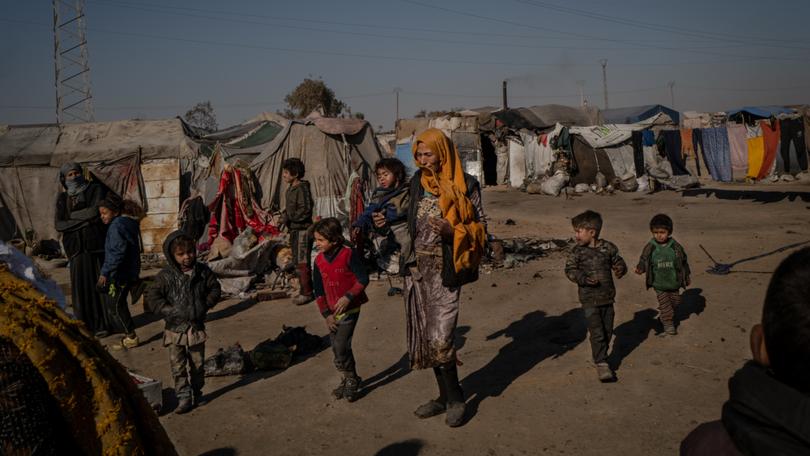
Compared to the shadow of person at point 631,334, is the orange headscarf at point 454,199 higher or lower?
higher

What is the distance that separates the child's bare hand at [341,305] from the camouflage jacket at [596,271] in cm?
176

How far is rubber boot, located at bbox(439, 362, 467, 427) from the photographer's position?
4.05 meters

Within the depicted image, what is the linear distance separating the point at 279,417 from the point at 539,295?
12.8ft

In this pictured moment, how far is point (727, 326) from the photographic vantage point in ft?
18.9

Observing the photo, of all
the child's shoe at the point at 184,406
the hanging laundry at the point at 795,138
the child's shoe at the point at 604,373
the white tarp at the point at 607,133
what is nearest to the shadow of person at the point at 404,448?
the child's shoe at the point at 604,373

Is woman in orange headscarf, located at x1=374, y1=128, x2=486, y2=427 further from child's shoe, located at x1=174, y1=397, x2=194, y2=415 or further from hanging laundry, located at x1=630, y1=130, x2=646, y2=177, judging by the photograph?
hanging laundry, located at x1=630, y1=130, x2=646, y2=177

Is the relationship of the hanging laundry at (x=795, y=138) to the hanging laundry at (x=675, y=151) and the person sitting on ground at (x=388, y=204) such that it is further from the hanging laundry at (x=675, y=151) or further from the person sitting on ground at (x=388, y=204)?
the person sitting on ground at (x=388, y=204)

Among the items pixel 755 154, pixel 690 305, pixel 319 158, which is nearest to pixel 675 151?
pixel 755 154

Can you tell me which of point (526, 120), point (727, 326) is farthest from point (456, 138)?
point (727, 326)

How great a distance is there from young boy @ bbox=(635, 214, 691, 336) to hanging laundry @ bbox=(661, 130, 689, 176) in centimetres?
1529

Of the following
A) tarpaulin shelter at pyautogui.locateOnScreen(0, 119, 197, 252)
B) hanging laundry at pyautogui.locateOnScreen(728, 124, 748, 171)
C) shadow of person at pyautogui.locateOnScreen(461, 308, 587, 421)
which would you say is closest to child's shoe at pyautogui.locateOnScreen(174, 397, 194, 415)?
shadow of person at pyautogui.locateOnScreen(461, 308, 587, 421)

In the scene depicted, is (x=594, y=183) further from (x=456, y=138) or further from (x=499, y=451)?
(x=499, y=451)

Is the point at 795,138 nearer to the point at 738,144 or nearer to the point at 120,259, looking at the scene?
the point at 738,144

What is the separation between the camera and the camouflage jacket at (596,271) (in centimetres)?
475
